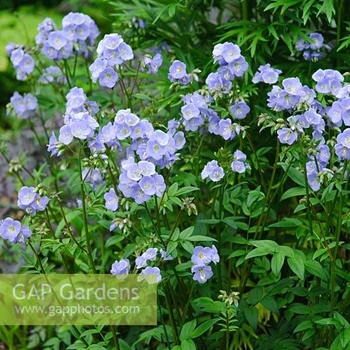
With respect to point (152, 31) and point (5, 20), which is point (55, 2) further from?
point (152, 31)

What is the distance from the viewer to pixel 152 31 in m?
3.26

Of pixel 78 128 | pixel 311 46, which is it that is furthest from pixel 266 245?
pixel 311 46

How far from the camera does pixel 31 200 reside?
232 cm

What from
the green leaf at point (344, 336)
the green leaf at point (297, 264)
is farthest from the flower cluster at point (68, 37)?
the green leaf at point (344, 336)

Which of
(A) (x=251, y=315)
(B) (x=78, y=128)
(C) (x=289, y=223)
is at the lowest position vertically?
(A) (x=251, y=315)

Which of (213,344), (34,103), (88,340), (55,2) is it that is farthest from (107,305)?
(55,2)

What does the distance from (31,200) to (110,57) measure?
1.76 feet

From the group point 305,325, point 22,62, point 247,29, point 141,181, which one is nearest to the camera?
point 141,181

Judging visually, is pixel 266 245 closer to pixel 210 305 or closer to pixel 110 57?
pixel 210 305

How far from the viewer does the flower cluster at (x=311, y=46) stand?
277 centimetres

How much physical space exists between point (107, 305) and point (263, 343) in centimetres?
57

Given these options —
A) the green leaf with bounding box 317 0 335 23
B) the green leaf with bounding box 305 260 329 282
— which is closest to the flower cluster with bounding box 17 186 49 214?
the green leaf with bounding box 305 260 329 282

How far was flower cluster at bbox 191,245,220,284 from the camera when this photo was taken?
7.25 feet

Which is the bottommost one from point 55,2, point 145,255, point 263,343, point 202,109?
point 55,2
